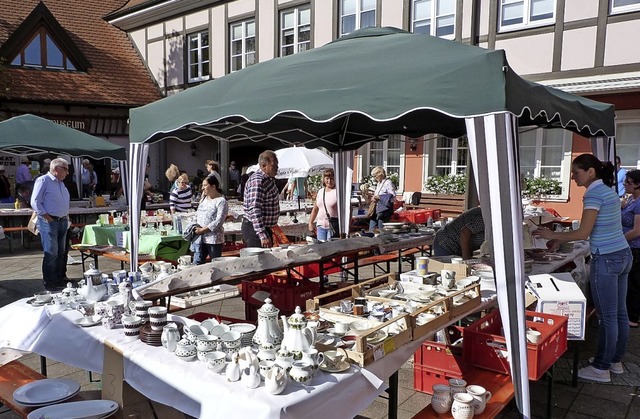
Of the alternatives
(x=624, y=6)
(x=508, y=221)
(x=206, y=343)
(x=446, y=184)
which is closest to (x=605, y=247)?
(x=508, y=221)

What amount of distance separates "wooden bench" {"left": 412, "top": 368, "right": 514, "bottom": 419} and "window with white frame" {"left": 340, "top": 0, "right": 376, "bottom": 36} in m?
11.2

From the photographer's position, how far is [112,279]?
11.5 ft

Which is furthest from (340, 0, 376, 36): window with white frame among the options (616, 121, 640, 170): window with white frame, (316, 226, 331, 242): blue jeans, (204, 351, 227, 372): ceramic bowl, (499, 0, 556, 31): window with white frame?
(204, 351, 227, 372): ceramic bowl

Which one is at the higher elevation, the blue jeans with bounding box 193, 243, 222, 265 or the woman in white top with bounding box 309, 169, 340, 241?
the woman in white top with bounding box 309, 169, 340, 241

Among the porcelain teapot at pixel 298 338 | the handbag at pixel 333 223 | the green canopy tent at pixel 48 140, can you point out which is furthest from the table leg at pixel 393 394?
the green canopy tent at pixel 48 140

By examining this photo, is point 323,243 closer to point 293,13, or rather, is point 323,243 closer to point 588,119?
point 588,119

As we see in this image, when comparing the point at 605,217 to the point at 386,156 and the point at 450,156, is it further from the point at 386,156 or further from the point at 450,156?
the point at 386,156

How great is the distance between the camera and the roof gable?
15609 millimetres

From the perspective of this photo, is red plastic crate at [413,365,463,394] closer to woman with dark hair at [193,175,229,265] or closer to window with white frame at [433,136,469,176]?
woman with dark hair at [193,175,229,265]

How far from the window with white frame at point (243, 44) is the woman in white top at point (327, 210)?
31.1 feet

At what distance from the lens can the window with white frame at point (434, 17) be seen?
11.6 m

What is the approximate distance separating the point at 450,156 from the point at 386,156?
1933 mm

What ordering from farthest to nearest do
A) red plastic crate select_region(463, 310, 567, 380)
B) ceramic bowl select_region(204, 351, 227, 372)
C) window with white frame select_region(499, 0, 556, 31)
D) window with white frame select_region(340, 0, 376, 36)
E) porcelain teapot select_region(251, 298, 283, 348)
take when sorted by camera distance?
window with white frame select_region(340, 0, 376, 36) → window with white frame select_region(499, 0, 556, 31) → red plastic crate select_region(463, 310, 567, 380) → porcelain teapot select_region(251, 298, 283, 348) → ceramic bowl select_region(204, 351, 227, 372)

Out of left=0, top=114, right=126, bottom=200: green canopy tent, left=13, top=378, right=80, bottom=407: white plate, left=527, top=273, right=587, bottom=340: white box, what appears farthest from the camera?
left=0, top=114, right=126, bottom=200: green canopy tent
